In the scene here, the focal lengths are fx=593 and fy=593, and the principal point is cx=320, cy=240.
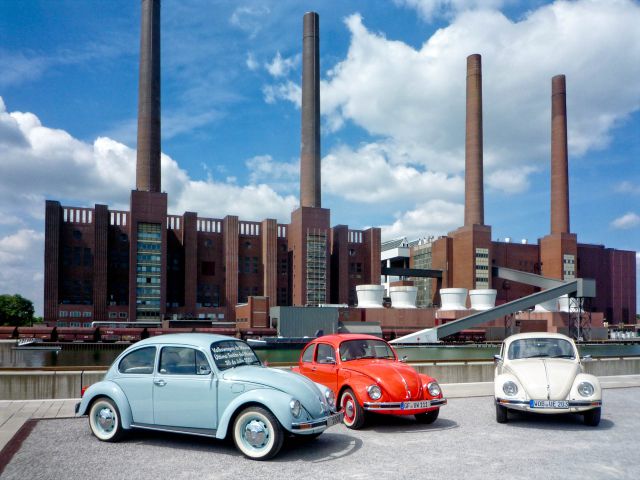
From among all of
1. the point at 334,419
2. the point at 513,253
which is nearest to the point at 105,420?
the point at 334,419

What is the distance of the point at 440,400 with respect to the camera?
9.64 m

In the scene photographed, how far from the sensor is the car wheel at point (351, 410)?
9414mm

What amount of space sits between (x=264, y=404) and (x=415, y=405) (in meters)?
2.96

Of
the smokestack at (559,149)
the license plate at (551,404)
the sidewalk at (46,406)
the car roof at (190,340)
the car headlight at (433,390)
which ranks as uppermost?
the smokestack at (559,149)

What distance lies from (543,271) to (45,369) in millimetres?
88595

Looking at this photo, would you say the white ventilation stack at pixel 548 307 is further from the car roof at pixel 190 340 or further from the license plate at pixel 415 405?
the car roof at pixel 190 340

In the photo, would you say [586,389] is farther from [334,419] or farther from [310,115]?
[310,115]

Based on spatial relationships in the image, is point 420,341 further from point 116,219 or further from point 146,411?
point 146,411

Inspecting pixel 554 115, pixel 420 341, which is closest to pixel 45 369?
pixel 420 341

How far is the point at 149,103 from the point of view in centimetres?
7181

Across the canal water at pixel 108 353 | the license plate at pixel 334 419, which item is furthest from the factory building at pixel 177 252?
the license plate at pixel 334 419

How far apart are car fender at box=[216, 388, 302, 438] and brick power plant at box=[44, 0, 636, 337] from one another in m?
56.8

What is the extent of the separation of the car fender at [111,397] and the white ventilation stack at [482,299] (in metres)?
75.0

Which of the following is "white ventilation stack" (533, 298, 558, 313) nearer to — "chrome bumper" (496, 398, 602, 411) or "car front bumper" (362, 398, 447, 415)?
"chrome bumper" (496, 398, 602, 411)
